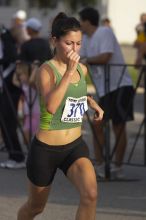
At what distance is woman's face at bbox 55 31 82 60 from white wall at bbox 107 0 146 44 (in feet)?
141

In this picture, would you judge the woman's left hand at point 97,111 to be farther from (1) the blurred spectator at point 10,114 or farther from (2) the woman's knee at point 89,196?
(1) the blurred spectator at point 10,114

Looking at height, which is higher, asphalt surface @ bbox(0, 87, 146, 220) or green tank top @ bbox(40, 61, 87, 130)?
green tank top @ bbox(40, 61, 87, 130)

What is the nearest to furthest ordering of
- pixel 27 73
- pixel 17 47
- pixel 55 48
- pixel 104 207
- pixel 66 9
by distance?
pixel 55 48 < pixel 104 207 < pixel 27 73 < pixel 17 47 < pixel 66 9

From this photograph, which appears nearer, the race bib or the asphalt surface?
the race bib

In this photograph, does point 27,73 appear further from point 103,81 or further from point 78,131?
point 78,131

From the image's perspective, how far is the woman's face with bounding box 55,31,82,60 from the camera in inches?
216

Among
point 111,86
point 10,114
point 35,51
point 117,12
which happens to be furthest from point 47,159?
point 117,12

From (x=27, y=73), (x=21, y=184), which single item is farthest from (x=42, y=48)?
(x=21, y=184)

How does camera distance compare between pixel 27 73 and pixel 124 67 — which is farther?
pixel 27 73

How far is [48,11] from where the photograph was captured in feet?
153

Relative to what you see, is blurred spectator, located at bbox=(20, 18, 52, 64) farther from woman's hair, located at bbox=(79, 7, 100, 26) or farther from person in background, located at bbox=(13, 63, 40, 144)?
woman's hair, located at bbox=(79, 7, 100, 26)

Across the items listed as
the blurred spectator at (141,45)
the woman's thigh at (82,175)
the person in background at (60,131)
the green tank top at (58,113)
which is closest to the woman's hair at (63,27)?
the person in background at (60,131)

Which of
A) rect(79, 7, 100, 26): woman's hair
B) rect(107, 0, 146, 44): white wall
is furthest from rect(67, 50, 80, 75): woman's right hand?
rect(107, 0, 146, 44): white wall

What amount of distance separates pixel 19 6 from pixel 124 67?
1584 inches
